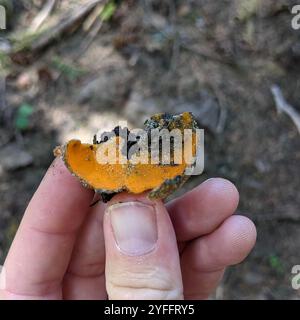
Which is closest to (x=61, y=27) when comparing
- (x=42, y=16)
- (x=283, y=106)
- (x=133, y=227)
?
(x=42, y=16)

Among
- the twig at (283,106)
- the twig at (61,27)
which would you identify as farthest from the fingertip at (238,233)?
the twig at (61,27)

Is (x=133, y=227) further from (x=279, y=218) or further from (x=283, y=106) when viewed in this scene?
(x=283, y=106)

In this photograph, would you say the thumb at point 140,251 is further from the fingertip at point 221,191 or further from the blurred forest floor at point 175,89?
the blurred forest floor at point 175,89

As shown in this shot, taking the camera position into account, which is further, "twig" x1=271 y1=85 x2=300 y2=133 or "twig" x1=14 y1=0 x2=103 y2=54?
"twig" x1=14 y1=0 x2=103 y2=54

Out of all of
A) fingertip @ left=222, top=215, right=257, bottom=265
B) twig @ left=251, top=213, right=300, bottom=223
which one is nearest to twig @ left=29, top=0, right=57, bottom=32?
twig @ left=251, top=213, right=300, bottom=223

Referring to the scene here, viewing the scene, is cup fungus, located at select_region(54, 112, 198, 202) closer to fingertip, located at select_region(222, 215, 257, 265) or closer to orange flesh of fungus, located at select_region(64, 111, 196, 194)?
orange flesh of fungus, located at select_region(64, 111, 196, 194)

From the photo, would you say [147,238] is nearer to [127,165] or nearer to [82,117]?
[127,165]
